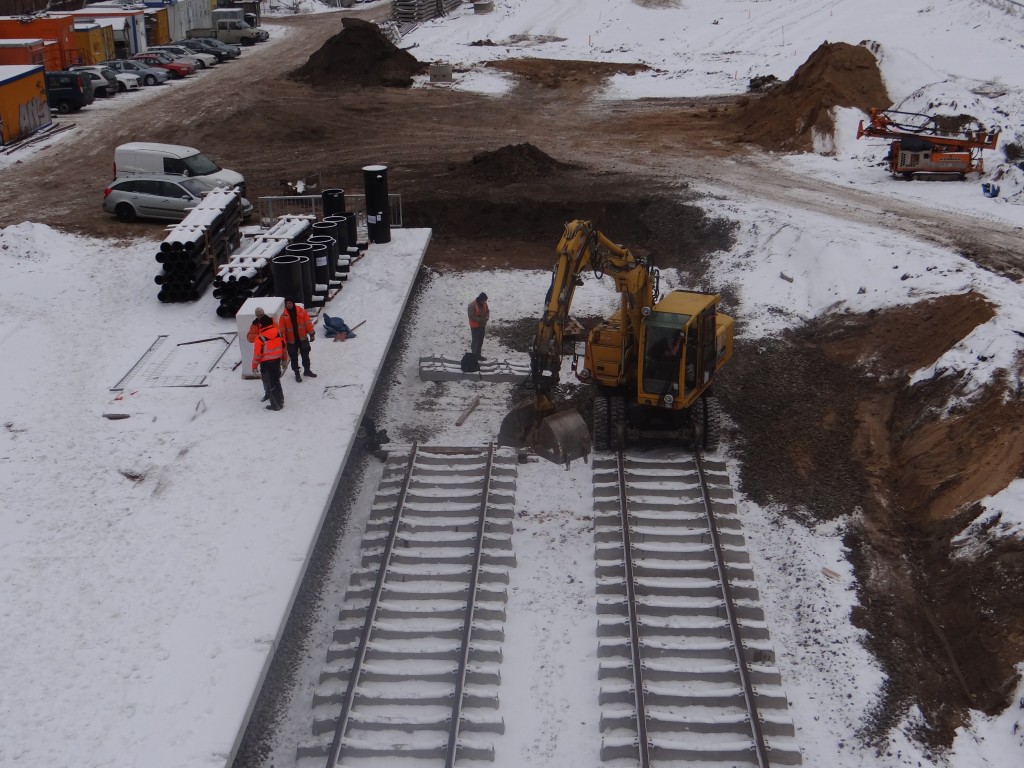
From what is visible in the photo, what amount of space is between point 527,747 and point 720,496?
573 cm

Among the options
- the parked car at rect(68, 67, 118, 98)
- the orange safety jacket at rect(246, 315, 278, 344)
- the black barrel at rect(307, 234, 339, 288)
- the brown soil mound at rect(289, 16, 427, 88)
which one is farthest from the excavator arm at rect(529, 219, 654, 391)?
the parked car at rect(68, 67, 118, 98)

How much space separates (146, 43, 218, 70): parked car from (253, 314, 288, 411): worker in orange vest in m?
37.2

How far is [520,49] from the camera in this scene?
169ft

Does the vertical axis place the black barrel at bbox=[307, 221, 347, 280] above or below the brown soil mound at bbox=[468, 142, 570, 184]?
below

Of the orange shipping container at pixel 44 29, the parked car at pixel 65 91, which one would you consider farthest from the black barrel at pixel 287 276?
the orange shipping container at pixel 44 29

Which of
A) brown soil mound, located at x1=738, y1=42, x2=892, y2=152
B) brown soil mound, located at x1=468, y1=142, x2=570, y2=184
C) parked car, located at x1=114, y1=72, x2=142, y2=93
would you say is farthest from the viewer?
parked car, located at x1=114, y1=72, x2=142, y2=93

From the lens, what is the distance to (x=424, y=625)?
11.8m

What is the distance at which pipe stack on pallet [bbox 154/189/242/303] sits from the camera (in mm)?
19125

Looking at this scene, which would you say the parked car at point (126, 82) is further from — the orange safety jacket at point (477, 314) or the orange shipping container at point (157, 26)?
the orange safety jacket at point (477, 314)

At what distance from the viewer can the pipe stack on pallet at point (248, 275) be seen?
59.9 ft

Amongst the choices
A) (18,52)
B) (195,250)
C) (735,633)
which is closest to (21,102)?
(18,52)

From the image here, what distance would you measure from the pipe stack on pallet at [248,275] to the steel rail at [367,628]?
18.2 ft

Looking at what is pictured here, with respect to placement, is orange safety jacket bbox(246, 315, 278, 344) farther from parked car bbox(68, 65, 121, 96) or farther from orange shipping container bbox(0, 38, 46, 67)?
parked car bbox(68, 65, 121, 96)

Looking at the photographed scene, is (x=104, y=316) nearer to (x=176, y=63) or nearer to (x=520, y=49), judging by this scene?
(x=176, y=63)
